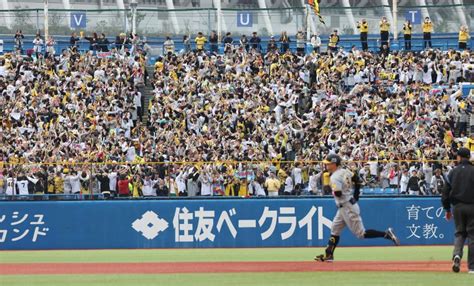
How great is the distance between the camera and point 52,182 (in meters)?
32.0

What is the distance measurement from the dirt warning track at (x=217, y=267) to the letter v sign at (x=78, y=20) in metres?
29.7

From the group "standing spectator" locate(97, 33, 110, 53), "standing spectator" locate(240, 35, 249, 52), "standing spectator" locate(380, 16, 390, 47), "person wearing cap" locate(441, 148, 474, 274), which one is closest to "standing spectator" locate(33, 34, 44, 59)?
"standing spectator" locate(97, 33, 110, 53)

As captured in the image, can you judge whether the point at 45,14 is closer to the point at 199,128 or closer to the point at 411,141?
the point at 199,128

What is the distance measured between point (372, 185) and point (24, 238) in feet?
33.5

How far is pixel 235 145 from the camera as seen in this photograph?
1439 inches

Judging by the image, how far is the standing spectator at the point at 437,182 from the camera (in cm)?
2955

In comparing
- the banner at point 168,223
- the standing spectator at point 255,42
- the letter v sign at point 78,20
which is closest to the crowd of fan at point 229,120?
the standing spectator at point 255,42

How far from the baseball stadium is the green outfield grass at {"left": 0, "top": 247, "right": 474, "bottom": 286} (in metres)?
0.06

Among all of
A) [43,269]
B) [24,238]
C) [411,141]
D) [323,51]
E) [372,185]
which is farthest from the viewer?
[323,51]

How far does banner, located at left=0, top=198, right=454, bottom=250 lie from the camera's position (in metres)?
25.7

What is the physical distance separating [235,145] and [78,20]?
15079mm

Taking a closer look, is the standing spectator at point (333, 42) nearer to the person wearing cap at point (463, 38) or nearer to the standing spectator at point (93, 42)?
the person wearing cap at point (463, 38)

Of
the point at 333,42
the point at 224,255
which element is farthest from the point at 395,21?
the point at 224,255

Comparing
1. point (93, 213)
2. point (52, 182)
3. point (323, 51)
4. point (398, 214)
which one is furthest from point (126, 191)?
point (323, 51)
